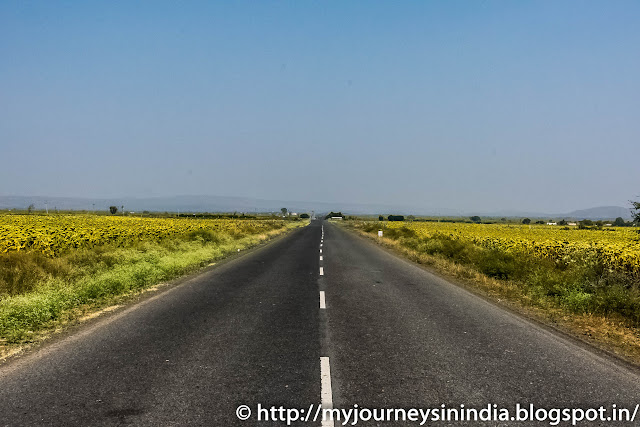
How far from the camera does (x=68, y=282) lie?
11.6 meters

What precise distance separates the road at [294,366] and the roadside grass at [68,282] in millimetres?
1076

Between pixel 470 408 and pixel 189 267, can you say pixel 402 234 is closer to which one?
pixel 189 267

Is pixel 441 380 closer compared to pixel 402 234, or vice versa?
pixel 441 380

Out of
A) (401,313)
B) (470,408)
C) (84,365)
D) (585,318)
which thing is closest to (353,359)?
(470,408)

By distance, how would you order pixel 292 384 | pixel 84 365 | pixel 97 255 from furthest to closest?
pixel 97 255, pixel 84 365, pixel 292 384

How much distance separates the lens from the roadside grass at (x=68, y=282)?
7.53 metres

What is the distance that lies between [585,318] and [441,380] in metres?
5.63

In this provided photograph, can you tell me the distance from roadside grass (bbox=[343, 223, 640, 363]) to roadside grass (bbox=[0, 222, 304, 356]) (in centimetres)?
1016

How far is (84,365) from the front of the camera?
5391 millimetres
